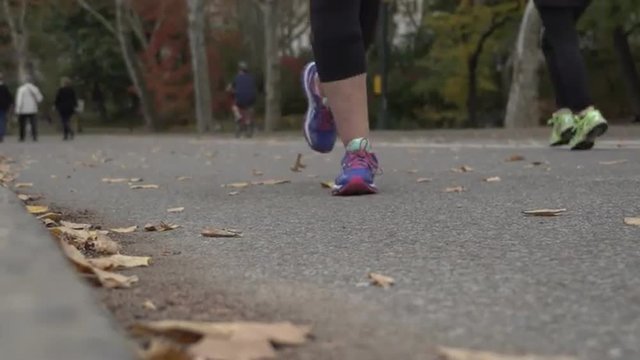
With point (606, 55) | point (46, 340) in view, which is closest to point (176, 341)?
point (46, 340)

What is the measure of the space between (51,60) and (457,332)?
45.1 metres

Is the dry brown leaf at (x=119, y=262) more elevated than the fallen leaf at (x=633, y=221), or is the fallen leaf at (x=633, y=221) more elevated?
the dry brown leaf at (x=119, y=262)

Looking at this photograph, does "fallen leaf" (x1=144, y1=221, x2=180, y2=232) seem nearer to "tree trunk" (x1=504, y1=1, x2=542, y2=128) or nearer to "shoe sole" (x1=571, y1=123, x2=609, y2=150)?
"shoe sole" (x1=571, y1=123, x2=609, y2=150)

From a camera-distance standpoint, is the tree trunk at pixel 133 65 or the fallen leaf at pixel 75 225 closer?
the fallen leaf at pixel 75 225

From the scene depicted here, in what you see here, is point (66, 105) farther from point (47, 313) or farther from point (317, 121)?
point (47, 313)

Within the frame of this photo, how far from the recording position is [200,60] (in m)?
28.5

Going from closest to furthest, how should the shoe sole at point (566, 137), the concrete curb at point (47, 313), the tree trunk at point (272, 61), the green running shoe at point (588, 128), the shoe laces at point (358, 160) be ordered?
the concrete curb at point (47, 313), the shoe laces at point (358, 160), the green running shoe at point (588, 128), the shoe sole at point (566, 137), the tree trunk at point (272, 61)

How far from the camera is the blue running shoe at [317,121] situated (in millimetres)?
4894

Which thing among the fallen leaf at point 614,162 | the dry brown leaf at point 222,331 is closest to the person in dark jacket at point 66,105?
the fallen leaf at point 614,162

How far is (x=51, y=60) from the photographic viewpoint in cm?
4475

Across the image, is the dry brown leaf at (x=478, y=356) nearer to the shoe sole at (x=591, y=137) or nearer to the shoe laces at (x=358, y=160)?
the shoe laces at (x=358, y=160)

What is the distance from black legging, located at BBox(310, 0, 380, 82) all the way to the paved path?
0.55m

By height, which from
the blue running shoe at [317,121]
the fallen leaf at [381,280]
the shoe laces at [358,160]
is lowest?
the fallen leaf at [381,280]

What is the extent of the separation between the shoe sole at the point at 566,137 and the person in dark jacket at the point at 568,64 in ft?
0.64
